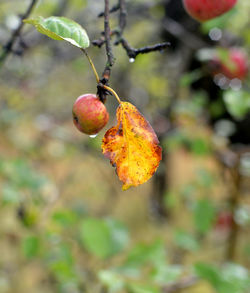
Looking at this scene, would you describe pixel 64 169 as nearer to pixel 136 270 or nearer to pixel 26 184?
pixel 26 184

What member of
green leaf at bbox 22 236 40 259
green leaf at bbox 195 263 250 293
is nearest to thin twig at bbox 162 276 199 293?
green leaf at bbox 195 263 250 293

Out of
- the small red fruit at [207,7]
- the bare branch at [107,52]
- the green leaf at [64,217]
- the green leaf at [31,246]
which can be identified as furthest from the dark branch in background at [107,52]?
the green leaf at [31,246]

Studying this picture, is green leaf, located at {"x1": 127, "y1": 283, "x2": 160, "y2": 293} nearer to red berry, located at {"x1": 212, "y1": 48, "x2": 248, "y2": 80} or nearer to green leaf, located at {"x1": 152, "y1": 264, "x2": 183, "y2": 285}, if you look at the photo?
green leaf, located at {"x1": 152, "y1": 264, "x2": 183, "y2": 285}

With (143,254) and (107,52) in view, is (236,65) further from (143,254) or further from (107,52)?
(107,52)

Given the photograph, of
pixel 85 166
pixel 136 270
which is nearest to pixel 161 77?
pixel 85 166

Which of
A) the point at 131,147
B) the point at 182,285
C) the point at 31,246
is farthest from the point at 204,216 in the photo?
the point at 131,147

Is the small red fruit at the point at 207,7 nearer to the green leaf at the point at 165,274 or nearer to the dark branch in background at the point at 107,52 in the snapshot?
the dark branch in background at the point at 107,52
